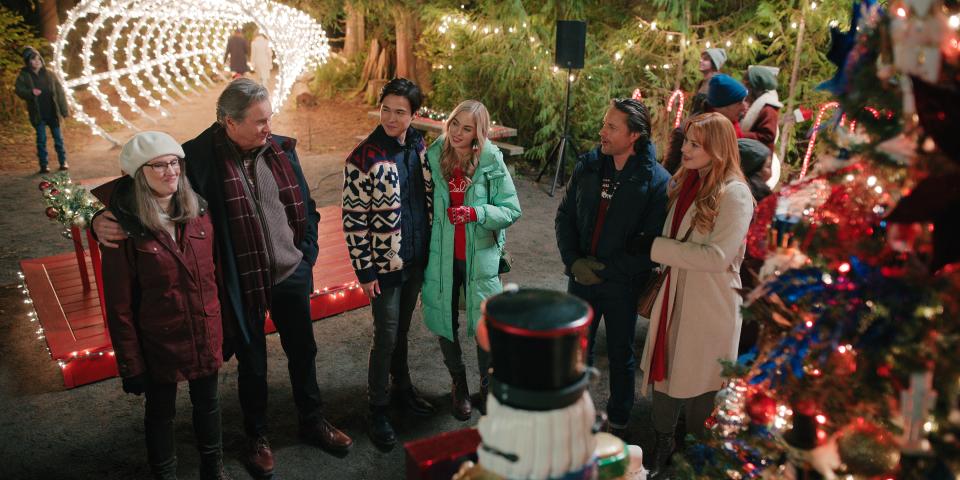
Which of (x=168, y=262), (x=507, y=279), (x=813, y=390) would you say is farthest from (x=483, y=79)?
(x=813, y=390)

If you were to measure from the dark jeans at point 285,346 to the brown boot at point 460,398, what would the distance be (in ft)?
2.83

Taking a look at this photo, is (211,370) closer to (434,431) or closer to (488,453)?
(434,431)

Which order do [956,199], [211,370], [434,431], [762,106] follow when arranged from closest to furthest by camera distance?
[956,199]
[211,370]
[434,431]
[762,106]

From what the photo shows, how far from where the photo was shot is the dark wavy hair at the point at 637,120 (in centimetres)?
324

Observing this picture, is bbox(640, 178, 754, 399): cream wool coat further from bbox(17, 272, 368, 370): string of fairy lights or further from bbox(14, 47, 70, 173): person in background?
bbox(14, 47, 70, 173): person in background

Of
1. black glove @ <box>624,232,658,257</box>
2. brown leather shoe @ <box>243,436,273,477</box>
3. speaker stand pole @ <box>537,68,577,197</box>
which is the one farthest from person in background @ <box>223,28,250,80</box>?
black glove @ <box>624,232,658,257</box>

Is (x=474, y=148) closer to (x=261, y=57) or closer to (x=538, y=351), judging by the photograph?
(x=538, y=351)

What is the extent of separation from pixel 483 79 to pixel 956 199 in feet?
34.1

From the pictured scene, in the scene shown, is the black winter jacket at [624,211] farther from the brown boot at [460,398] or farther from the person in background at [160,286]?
the person in background at [160,286]

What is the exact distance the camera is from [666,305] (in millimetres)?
3195

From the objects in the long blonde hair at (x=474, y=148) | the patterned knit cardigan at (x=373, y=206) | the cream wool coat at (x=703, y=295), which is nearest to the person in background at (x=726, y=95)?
the cream wool coat at (x=703, y=295)

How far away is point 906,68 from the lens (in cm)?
→ 129

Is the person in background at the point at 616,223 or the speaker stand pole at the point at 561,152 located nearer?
the person in background at the point at 616,223

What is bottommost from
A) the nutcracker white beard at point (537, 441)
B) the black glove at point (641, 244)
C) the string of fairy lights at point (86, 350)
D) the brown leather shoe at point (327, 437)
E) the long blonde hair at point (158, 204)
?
the brown leather shoe at point (327, 437)
